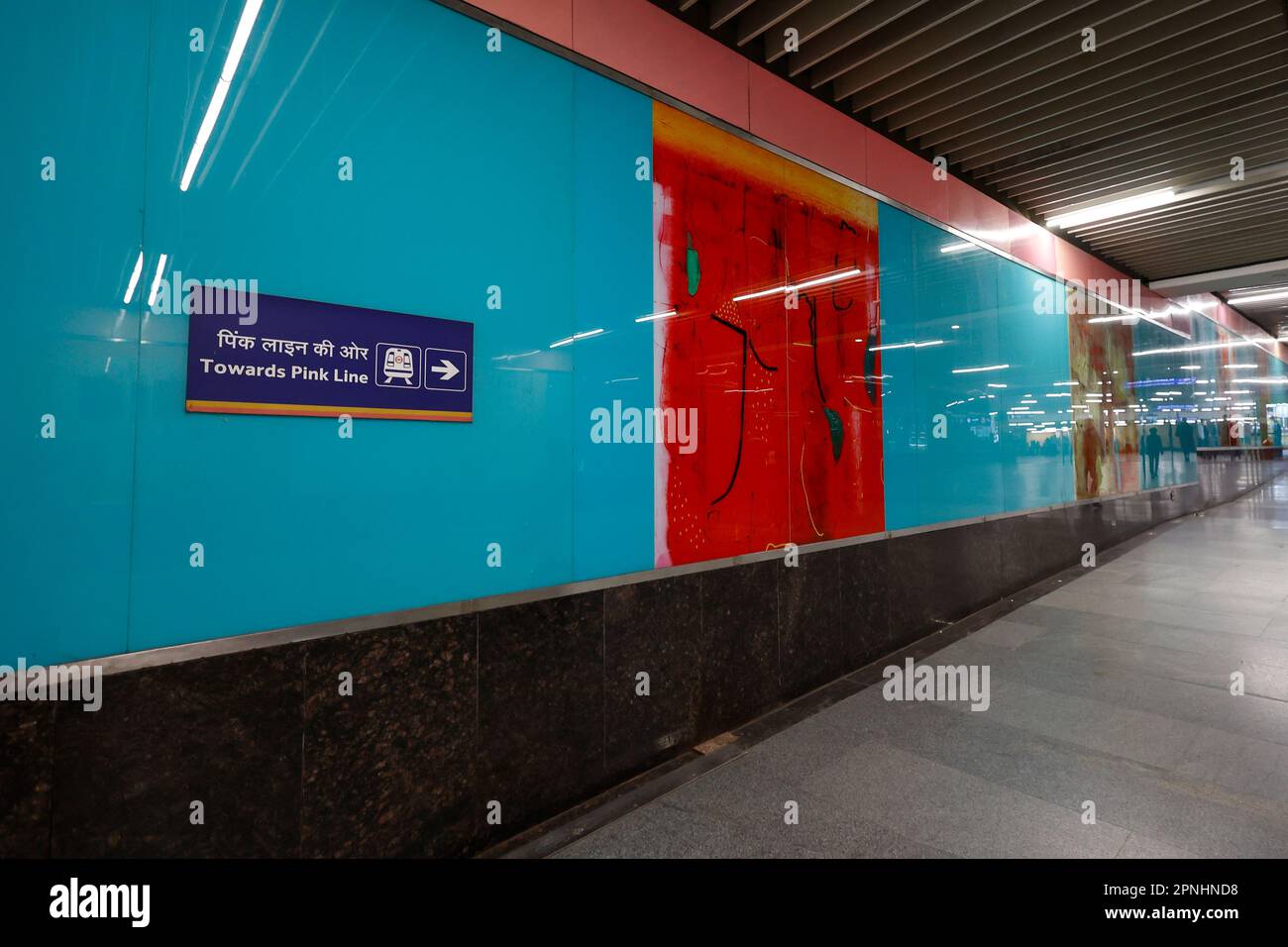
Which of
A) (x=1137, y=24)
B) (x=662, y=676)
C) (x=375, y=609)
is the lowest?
(x=662, y=676)

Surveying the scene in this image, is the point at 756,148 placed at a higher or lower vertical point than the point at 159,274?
higher

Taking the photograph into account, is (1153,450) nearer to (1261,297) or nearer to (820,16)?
(1261,297)

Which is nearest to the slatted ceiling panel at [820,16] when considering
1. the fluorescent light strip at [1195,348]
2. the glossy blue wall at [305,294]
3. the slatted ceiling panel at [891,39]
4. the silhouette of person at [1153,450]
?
the slatted ceiling panel at [891,39]

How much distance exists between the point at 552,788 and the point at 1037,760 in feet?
8.51

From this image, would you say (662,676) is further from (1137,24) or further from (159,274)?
(1137,24)

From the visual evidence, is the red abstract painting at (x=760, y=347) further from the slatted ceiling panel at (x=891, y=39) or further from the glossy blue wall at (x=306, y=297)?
the slatted ceiling panel at (x=891, y=39)

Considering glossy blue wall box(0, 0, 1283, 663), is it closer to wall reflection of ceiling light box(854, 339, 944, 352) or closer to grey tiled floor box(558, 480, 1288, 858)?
grey tiled floor box(558, 480, 1288, 858)

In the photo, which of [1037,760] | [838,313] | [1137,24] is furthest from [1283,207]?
[1037,760]

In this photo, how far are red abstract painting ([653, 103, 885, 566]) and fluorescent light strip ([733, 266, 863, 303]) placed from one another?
1 cm

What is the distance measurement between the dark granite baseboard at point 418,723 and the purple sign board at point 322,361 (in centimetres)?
92

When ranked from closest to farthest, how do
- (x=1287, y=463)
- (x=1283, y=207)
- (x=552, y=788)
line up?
1. (x=552, y=788)
2. (x=1283, y=207)
3. (x=1287, y=463)

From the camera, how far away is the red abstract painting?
3561mm

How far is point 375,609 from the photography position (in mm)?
2436

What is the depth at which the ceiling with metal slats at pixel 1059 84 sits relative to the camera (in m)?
3.85
